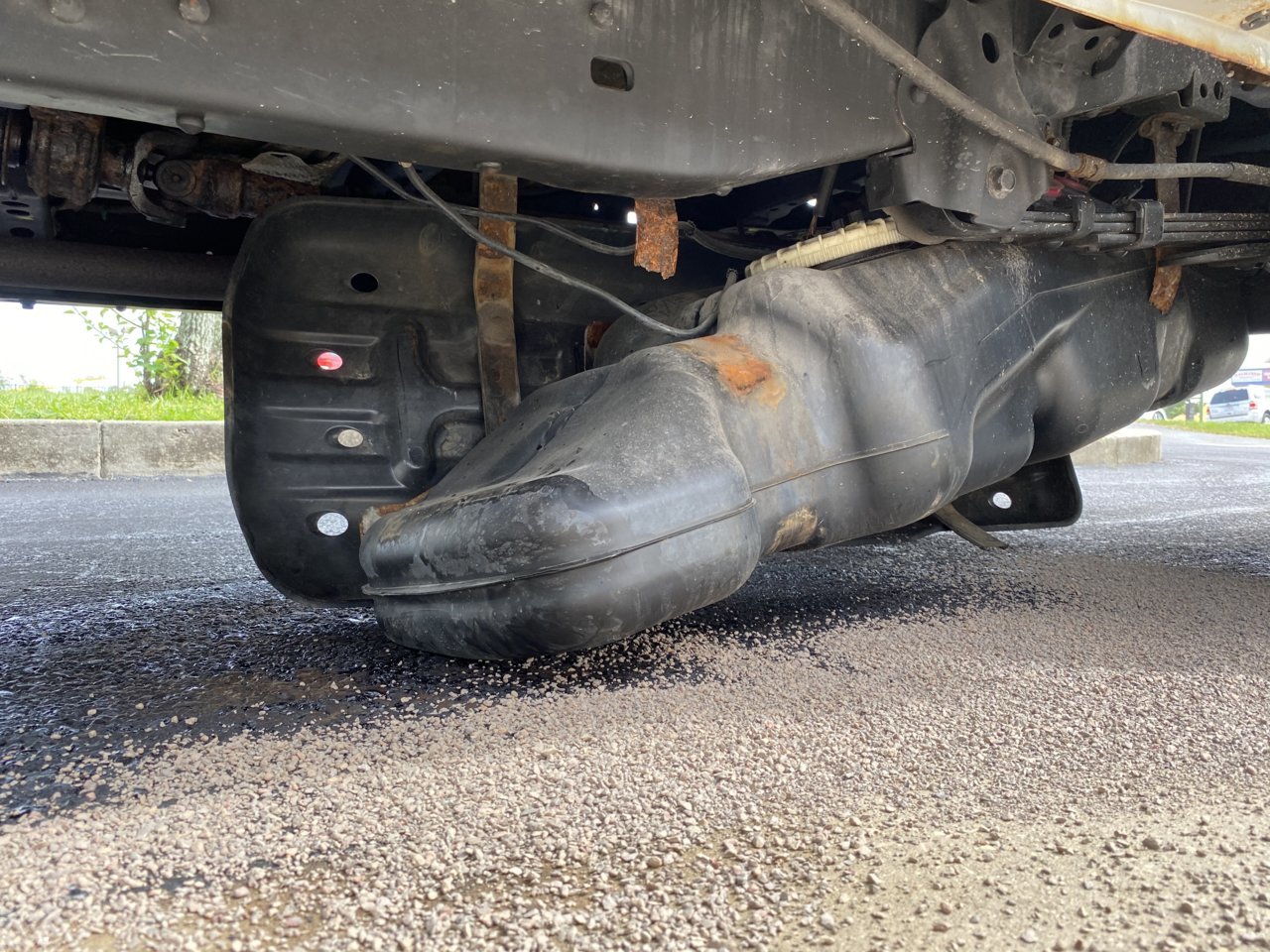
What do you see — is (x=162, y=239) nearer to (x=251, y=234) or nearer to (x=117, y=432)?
(x=251, y=234)

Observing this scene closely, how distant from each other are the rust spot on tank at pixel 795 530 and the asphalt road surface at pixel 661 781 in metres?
0.21

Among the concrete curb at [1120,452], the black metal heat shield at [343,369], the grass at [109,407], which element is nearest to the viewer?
the black metal heat shield at [343,369]

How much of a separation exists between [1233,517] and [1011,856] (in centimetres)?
334

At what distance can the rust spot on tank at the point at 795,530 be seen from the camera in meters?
1.41

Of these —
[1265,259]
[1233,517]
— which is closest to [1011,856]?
[1265,259]

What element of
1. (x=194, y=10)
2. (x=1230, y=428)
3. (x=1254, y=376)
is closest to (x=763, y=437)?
(x=194, y=10)

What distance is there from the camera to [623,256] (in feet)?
6.08

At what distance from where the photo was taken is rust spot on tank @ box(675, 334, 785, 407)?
139 cm

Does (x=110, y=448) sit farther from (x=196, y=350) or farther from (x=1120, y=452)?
(x=1120, y=452)

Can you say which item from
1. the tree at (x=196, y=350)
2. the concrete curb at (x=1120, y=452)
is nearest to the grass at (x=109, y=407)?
the tree at (x=196, y=350)

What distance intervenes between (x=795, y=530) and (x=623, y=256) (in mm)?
741

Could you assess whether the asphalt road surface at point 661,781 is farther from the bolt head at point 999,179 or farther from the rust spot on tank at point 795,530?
the bolt head at point 999,179

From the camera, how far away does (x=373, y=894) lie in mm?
837

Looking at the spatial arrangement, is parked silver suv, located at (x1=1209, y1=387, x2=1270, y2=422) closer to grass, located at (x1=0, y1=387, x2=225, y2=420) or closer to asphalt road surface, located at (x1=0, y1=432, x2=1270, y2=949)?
grass, located at (x1=0, y1=387, x2=225, y2=420)
